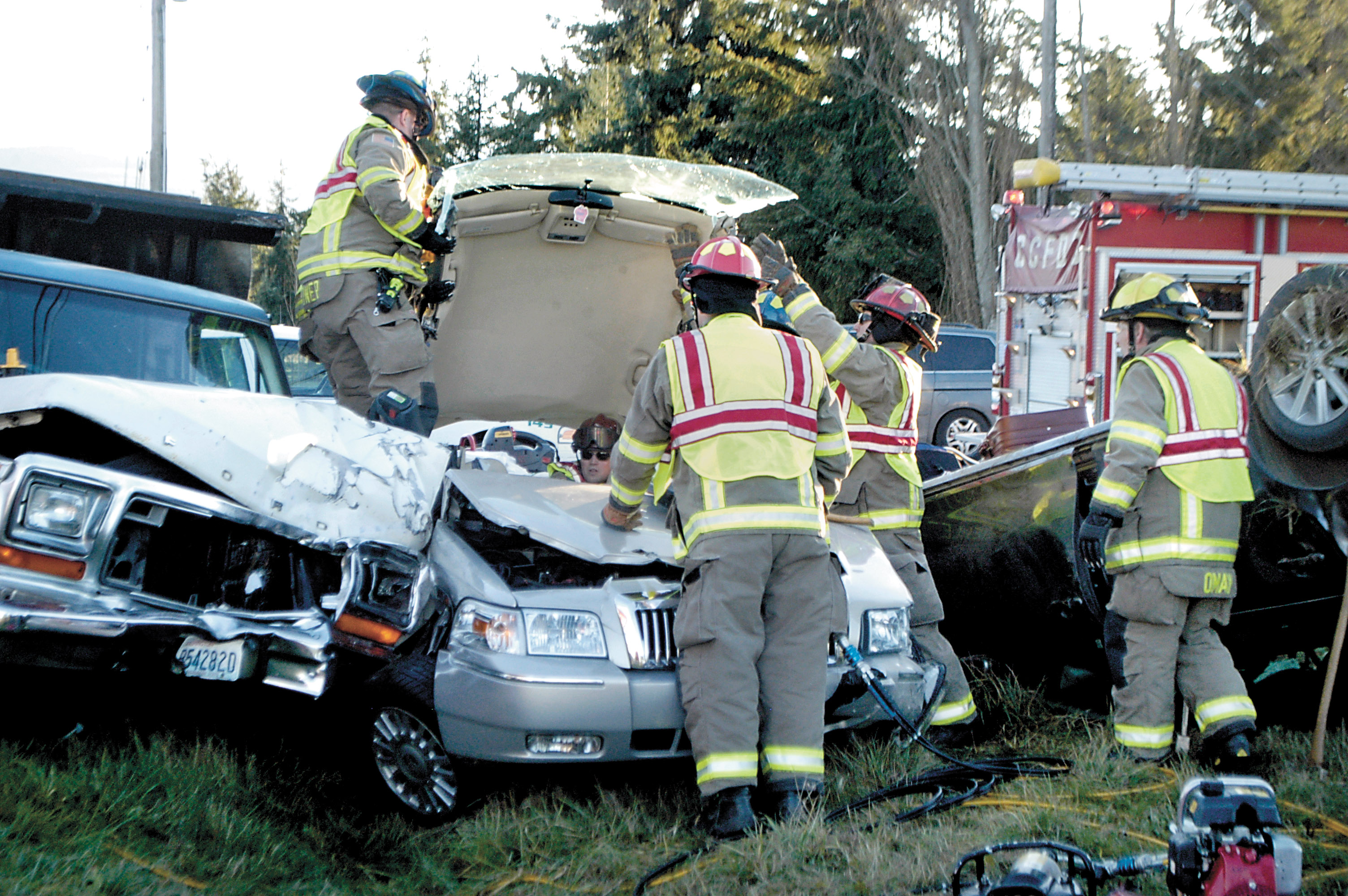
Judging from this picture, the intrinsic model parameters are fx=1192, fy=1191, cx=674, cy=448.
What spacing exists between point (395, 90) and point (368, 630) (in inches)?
112

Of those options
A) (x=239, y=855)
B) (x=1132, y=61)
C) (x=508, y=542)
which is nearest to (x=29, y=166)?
(x=508, y=542)

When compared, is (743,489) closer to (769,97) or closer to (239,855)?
(239,855)

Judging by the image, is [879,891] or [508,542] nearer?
[879,891]

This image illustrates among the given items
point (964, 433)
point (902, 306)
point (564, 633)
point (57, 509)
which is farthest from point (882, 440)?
point (964, 433)

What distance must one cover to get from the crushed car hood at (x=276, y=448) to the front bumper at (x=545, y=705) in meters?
0.55

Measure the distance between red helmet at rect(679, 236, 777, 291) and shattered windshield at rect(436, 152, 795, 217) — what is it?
138 centimetres

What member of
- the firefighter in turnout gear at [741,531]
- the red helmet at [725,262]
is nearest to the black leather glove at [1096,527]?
the firefighter in turnout gear at [741,531]

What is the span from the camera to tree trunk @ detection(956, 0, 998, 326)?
19125 millimetres

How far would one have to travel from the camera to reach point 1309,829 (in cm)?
326

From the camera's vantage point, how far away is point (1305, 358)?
4.28m

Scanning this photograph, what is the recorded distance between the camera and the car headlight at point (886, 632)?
4008 millimetres

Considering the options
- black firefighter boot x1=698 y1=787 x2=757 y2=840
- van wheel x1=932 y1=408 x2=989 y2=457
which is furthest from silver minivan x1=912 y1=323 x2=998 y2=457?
black firefighter boot x1=698 y1=787 x2=757 y2=840

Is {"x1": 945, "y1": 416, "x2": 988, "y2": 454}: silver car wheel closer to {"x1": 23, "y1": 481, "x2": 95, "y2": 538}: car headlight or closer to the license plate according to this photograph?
the license plate

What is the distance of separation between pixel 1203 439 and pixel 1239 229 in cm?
479
